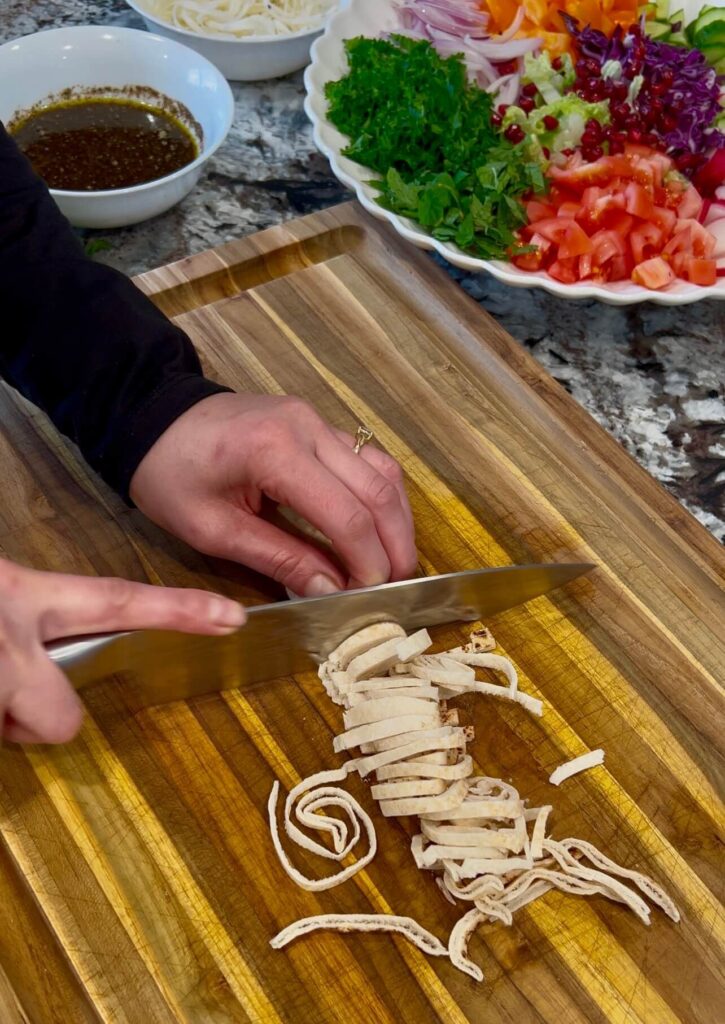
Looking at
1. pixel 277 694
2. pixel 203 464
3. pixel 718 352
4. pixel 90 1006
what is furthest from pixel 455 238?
pixel 90 1006

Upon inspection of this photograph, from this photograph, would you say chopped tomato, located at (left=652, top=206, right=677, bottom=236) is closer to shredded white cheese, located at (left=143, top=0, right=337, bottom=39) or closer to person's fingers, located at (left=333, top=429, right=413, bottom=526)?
person's fingers, located at (left=333, top=429, right=413, bottom=526)

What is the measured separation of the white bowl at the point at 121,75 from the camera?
7.67ft

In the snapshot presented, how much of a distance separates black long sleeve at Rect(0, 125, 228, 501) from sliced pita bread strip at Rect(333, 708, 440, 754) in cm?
57

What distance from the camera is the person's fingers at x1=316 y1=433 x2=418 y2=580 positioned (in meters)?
1.63

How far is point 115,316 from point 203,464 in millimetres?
337

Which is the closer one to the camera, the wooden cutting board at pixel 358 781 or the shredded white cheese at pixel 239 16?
the wooden cutting board at pixel 358 781

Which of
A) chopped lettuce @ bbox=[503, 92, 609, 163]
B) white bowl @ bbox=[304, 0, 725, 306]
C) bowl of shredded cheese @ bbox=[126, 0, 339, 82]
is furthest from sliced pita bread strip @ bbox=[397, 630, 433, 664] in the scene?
bowl of shredded cheese @ bbox=[126, 0, 339, 82]

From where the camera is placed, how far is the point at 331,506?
1605 millimetres

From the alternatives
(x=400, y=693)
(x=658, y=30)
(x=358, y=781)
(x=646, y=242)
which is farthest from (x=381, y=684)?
(x=658, y=30)

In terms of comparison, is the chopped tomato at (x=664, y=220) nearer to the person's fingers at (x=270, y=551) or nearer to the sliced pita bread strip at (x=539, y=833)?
the person's fingers at (x=270, y=551)

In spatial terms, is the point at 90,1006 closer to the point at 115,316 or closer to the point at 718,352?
the point at 115,316

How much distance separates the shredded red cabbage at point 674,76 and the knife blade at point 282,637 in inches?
50.6

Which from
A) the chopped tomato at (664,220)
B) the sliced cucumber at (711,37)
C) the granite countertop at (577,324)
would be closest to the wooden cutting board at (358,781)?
the granite countertop at (577,324)

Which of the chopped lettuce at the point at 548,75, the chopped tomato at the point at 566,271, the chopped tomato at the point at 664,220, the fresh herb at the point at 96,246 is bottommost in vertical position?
the fresh herb at the point at 96,246
